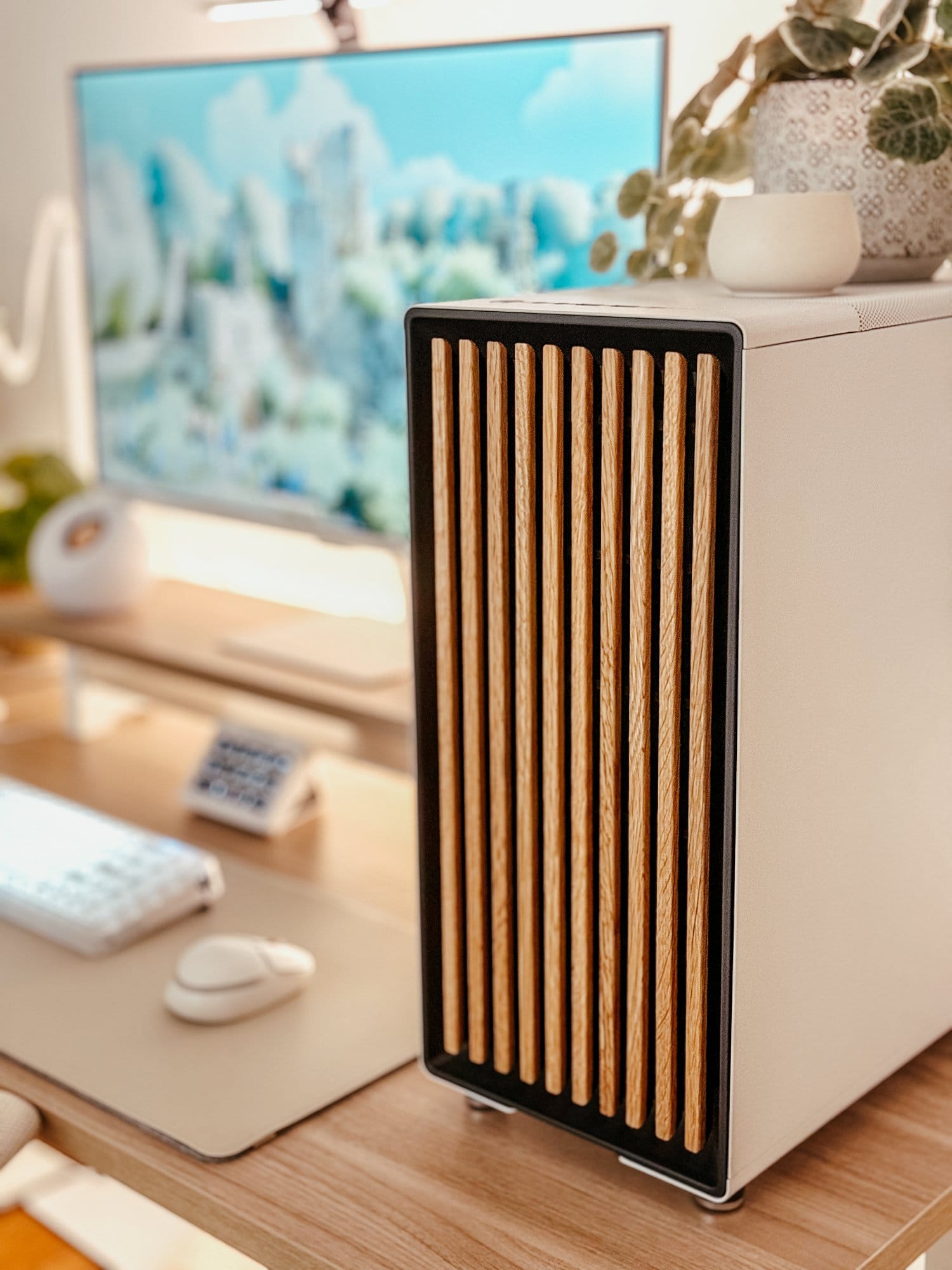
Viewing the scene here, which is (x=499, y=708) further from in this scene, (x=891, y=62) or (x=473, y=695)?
(x=891, y=62)

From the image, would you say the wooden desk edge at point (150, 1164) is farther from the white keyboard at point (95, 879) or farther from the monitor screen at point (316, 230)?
the monitor screen at point (316, 230)

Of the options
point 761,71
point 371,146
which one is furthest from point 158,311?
point 761,71

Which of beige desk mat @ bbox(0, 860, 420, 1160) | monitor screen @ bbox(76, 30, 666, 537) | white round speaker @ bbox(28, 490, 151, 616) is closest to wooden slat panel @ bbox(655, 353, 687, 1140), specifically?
beige desk mat @ bbox(0, 860, 420, 1160)

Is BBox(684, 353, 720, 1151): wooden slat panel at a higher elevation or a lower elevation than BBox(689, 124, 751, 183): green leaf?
lower

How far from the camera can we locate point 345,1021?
0.95 m

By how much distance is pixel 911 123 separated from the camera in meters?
0.76

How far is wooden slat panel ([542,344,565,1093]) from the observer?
0.68 metres

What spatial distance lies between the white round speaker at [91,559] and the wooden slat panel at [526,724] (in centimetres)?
87

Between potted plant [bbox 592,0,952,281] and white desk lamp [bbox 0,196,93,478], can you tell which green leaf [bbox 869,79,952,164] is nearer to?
potted plant [bbox 592,0,952,281]

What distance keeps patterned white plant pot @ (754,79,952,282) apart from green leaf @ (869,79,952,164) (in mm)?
38

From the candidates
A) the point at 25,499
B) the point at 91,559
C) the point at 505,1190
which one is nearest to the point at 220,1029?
the point at 505,1190

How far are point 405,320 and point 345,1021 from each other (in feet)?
1.49

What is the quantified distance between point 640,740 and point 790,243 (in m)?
0.25

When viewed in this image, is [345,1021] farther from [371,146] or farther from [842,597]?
[371,146]
